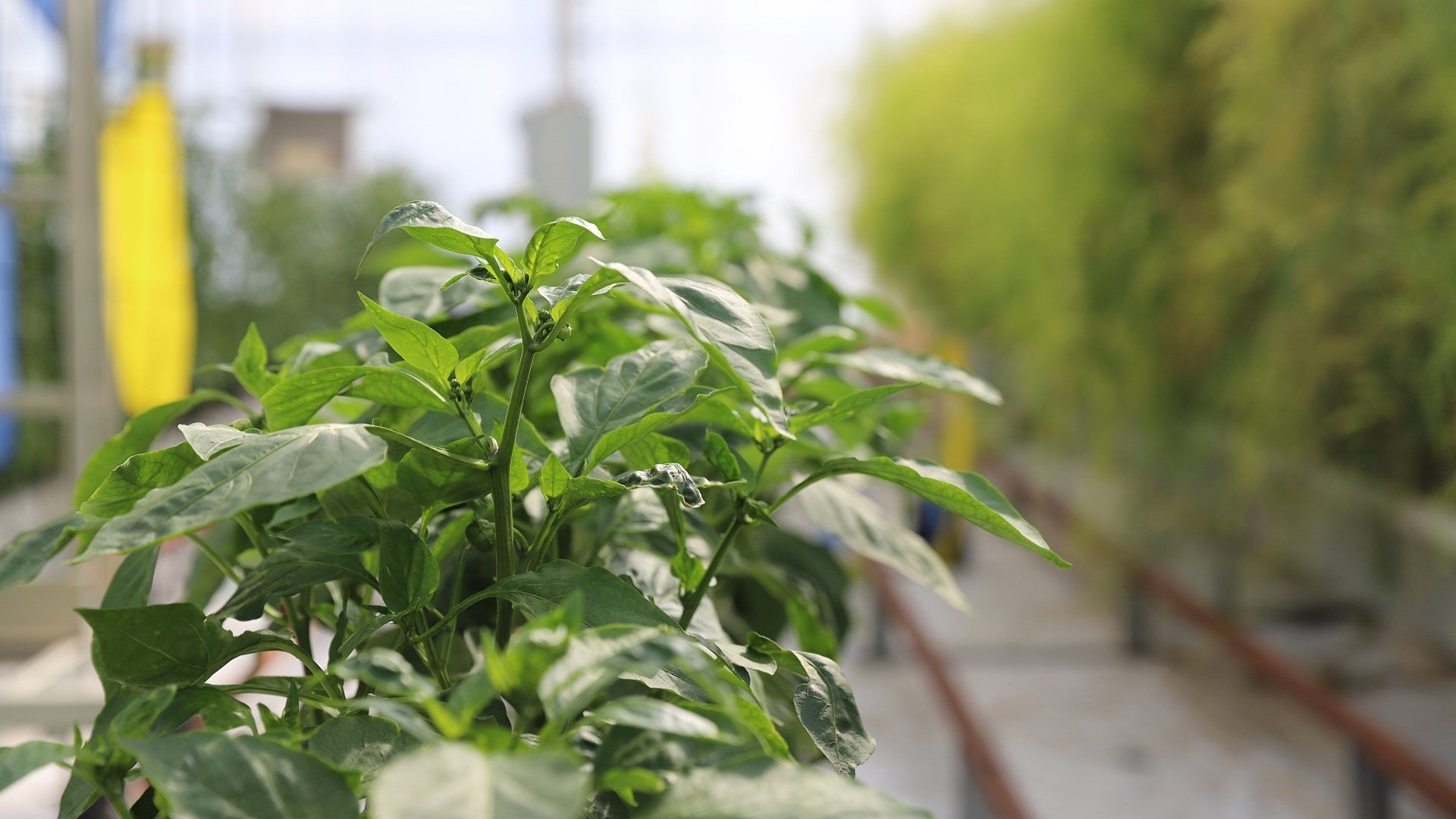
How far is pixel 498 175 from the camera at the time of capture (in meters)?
6.75

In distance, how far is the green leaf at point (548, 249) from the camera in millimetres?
218

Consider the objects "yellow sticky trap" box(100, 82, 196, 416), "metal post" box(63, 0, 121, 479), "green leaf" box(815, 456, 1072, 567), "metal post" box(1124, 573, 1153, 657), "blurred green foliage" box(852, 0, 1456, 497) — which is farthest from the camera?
"yellow sticky trap" box(100, 82, 196, 416)

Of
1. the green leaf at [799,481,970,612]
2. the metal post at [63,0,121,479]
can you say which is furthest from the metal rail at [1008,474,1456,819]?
the metal post at [63,0,121,479]

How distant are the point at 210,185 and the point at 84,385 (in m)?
6.14

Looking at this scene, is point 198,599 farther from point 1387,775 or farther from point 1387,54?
point 1387,54

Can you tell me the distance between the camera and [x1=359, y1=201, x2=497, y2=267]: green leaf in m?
0.19

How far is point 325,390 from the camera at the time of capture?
0.22 metres

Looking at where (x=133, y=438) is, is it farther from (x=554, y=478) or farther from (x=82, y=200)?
(x=82, y=200)

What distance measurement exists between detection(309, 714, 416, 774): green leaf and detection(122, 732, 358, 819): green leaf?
0.02 metres

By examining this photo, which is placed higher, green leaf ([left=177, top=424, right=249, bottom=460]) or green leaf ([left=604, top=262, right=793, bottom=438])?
green leaf ([left=604, top=262, right=793, bottom=438])

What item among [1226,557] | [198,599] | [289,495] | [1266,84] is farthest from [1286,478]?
[289,495]

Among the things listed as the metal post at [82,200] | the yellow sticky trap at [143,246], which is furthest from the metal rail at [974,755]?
the yellow sticky trap at [143,246]

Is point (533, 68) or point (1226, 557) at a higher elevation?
point (533, 68)

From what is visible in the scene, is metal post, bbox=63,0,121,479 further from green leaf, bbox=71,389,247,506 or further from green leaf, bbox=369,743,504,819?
green leaf, bbox=369,743,504,819
